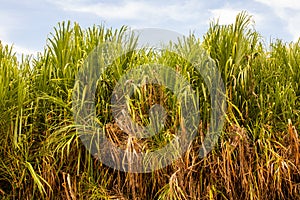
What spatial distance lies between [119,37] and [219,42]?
87cm

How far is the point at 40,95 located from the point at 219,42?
1563mm

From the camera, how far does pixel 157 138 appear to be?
310 cm

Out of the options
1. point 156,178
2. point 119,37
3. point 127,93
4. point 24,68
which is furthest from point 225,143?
point 24,68

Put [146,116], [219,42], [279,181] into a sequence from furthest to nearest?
[219,42], [146,116], [279,181]

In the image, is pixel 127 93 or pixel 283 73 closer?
pixel 127 93

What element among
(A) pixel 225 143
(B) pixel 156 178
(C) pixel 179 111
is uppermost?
(C) pixel 179 111

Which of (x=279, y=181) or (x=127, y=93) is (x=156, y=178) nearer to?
(x=127, y=93)

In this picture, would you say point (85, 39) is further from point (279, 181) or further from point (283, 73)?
point (279, 181)

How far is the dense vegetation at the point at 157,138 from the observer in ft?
10.1

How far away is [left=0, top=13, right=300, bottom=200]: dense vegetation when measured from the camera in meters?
3.07

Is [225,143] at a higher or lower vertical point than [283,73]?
lower

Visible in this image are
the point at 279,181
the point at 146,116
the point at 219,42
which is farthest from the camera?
the point at 219,42

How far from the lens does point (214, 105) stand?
3.23 metres

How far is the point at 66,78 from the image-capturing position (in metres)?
3.33
